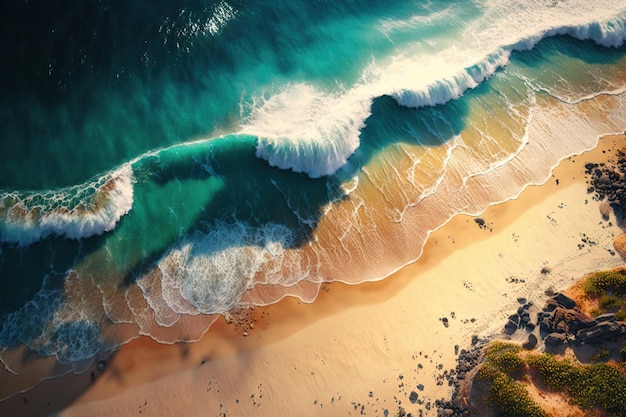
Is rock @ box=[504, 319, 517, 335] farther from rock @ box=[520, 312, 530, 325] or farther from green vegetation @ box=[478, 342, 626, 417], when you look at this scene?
green vegetation @ box=[478, 342, 626, 417]

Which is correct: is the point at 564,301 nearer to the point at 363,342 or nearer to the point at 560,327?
the point at 560,327

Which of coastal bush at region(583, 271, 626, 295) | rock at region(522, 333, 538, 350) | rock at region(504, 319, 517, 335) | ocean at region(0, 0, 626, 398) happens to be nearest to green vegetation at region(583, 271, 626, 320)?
coastal bush at region(583, 271, 626, 295)

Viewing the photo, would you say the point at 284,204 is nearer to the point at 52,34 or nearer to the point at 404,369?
the point at 404,369

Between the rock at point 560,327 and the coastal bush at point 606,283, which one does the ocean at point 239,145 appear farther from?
the rock at point 560,327

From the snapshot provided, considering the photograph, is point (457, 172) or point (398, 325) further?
point (457, 172)

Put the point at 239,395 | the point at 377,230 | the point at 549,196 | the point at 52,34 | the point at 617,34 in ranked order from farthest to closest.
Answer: the point at 617,34, the point at 52,34, the point at 549,196, the point at 377,230, the point at 239,395

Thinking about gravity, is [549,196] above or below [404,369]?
above

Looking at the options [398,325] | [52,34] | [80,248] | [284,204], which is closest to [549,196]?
[398,325]
